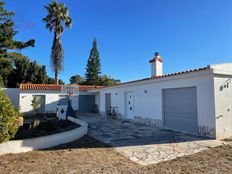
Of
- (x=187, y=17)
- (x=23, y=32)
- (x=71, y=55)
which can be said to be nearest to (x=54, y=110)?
(x=23, y=32)

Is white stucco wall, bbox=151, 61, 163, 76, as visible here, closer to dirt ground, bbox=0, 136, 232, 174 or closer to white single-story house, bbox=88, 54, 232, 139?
white single-story house, bbox=88, 54, 232, 139

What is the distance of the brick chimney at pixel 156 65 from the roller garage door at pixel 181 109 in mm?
4218

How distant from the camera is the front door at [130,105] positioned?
1370cm

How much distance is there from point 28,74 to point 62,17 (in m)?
13.1

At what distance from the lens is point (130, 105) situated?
46.0 ft

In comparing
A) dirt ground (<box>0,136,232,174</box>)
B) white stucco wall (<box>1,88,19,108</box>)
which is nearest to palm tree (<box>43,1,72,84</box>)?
white stucco wall (<box>1,88,19,108</box>)

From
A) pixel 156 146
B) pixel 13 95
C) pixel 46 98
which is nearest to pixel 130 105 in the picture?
pixel 156 146

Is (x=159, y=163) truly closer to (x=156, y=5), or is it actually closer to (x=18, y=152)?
(x=18, y=152)

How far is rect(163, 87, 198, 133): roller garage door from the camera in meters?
8.78

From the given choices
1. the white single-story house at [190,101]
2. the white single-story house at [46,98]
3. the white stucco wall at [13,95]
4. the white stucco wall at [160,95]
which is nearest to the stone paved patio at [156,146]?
the white single-story house at [190,101]

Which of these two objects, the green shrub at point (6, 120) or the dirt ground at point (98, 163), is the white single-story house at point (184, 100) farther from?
the green shrub at point (6, 120)

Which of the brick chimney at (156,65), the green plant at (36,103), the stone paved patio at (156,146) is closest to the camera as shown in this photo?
the stone paved patio at (156,146)

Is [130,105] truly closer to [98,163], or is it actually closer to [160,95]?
[160,95]

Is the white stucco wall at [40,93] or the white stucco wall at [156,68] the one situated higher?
the white stucco wall at [156,68]
